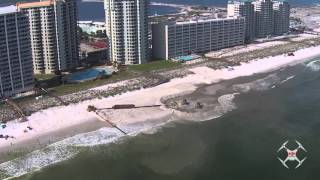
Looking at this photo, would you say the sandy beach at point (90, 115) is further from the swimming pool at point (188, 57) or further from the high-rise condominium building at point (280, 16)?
the high-rise condominium building at point (280, 16)

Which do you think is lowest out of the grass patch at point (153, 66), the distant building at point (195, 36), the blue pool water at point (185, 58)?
the grass patch at point (153, 66)

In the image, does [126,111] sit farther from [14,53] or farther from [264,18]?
[264,18]

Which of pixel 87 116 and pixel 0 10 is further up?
pixel 0 10

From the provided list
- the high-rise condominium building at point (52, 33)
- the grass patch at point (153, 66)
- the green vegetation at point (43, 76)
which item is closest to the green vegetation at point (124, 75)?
the grass patch at point (153, 66)

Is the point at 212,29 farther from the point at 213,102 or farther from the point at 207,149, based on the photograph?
the point at 207,149

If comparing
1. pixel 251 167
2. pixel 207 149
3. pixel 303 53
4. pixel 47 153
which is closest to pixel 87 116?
pixel 47 153

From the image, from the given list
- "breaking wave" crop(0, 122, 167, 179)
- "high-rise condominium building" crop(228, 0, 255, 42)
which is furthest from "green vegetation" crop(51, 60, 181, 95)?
"high-rise condominium building" crop(228, 0, 255, 42)

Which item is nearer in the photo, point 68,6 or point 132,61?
point 68,6

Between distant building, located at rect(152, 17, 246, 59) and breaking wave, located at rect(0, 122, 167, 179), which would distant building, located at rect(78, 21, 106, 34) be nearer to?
distant building, located at rect(152, 17, 246, 59)
